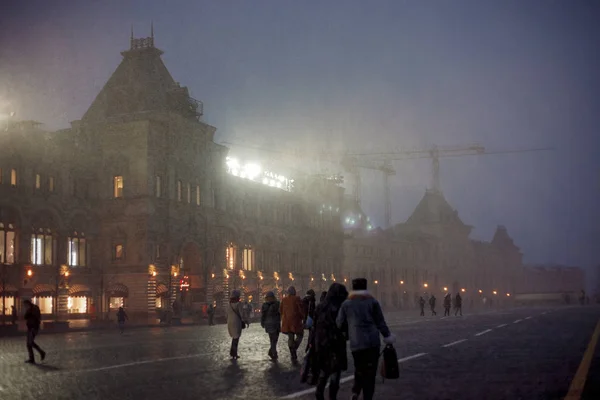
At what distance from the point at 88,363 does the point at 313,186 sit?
76745 millimetres

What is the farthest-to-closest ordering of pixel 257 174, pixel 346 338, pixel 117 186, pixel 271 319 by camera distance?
pixel 257 174 → pixel 117 186 → pixel 271 319 → pixel 346 338

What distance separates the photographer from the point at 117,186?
6194 centimetres

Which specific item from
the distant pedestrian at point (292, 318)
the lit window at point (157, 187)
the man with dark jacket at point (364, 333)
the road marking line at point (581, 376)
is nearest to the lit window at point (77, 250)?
the lit window at point (157, 187)

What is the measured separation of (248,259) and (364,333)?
2599 inches

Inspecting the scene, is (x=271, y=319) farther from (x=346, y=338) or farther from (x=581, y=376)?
(x=346, y=338)

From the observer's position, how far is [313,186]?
9500 cm

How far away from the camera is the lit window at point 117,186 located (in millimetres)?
61625

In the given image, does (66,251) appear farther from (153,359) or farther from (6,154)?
(153,359)

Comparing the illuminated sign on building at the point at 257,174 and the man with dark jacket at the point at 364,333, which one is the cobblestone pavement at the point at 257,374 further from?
the illuminated sign on building at the point at 257,174

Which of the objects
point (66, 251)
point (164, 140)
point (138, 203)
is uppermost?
point (164, 140)

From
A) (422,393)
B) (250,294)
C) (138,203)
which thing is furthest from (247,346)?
(250,294)

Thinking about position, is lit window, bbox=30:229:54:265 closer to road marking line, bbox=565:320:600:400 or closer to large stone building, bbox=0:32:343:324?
large stone building, bbox=0:32:343:324

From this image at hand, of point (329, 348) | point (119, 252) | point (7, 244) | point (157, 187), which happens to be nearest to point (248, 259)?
point (157, 187)

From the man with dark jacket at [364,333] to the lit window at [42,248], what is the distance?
150ft
